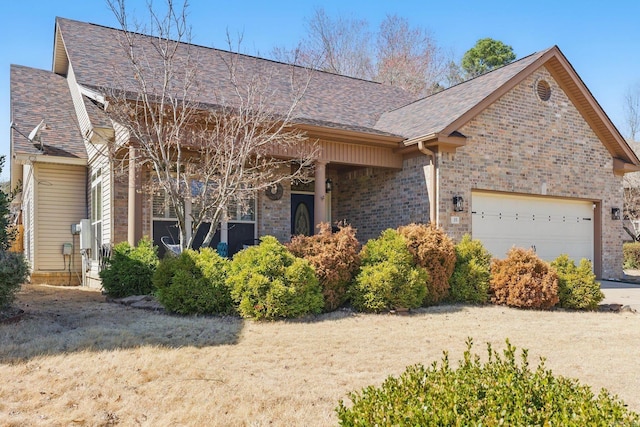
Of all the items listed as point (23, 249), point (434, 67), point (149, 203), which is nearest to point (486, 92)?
point (149, 203)

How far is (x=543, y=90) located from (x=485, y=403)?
1298 centimetres

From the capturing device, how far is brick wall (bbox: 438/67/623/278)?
12.6 m

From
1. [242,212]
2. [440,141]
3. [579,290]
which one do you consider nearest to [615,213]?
[440,141]

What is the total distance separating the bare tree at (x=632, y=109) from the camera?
109 ft

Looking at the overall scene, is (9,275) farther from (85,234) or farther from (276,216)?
(276,216)

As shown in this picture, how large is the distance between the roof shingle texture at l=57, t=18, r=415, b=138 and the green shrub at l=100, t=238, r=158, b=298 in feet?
11.7

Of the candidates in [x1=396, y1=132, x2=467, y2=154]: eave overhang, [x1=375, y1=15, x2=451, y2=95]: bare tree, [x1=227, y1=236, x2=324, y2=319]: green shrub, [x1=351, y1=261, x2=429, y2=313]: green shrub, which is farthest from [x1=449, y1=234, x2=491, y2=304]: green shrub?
[x1=375, y1=15, x2=451, y2=95]: bare tree

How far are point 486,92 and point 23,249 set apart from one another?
13.7m

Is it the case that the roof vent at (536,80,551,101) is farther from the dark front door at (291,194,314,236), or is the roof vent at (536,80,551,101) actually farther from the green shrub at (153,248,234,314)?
the green shrub at (153,248,234,314)

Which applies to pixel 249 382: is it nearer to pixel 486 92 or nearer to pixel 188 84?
pixel 188 84

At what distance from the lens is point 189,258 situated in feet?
26.8

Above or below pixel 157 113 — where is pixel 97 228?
below

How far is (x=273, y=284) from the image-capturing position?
7.58m

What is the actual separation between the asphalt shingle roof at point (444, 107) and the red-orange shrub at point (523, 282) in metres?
3.54
